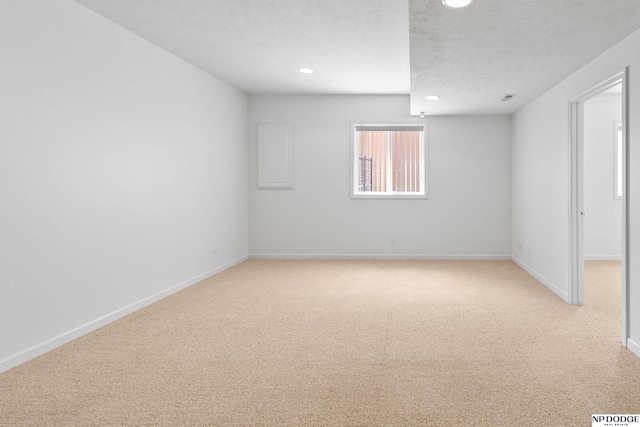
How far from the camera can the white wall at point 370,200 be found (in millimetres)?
6312

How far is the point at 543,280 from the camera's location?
465cm

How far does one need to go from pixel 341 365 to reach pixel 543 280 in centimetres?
338

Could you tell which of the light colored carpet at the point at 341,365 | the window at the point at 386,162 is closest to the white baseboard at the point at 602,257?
the light colored carpet at the point at 341,365

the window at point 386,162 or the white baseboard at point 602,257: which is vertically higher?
the window at point 386,162

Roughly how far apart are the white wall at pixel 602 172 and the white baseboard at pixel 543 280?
58.8 inches

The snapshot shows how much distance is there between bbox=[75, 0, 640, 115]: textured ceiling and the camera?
102 inches

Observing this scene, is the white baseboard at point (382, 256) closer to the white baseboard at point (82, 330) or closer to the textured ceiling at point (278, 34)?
the white baseboard at point (82, 330)

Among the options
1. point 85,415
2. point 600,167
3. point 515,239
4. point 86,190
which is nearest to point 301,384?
point 85,415

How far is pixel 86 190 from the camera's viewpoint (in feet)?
10.2

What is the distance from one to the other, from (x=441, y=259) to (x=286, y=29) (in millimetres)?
4374

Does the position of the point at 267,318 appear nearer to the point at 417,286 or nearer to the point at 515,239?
the point at 417,286

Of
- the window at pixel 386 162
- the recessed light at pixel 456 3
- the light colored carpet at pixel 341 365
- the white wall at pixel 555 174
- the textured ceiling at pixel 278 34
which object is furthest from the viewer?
the window at pixel 386 162

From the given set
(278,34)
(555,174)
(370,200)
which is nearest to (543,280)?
(555,174)

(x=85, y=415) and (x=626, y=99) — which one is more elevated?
(x=626, y=99)
